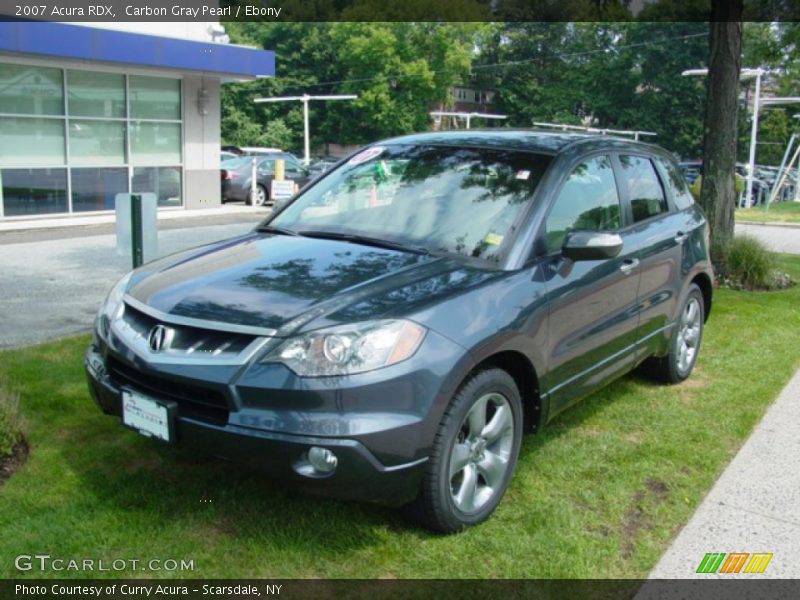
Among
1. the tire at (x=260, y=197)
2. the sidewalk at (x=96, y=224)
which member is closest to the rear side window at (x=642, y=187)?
the sidewalk at (x=96, y=224)

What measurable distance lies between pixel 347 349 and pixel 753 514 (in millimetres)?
2276

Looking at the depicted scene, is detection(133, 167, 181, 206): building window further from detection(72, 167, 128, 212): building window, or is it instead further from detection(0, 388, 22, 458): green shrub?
detection(0, 388, 22, 458): green shrub

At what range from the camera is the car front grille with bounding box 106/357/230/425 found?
3.20 m

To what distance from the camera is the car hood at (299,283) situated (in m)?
3.29

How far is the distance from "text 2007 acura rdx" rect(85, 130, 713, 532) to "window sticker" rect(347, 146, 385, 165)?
17mm

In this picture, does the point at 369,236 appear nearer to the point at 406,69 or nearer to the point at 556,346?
the point at 556,346

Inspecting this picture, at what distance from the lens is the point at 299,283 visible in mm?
3561

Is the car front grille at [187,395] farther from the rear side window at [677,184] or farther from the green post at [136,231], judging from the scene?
the rear side window at [677,184]

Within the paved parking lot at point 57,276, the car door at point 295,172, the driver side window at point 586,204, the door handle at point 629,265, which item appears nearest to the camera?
the driver side window at point 586,204

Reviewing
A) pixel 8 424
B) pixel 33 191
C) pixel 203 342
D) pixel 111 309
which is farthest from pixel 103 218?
pixel 203 342

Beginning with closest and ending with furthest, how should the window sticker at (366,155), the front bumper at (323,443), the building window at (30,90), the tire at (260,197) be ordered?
the front bumper at (323,443)
the window sticker at (366,155)
the building window at (30,90)
the tire at (260,197)

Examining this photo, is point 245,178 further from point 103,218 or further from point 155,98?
point 103,218

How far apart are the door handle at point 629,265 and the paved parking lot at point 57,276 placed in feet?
15.4

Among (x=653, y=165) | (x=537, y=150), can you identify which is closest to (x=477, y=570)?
(x=537, y=150)
